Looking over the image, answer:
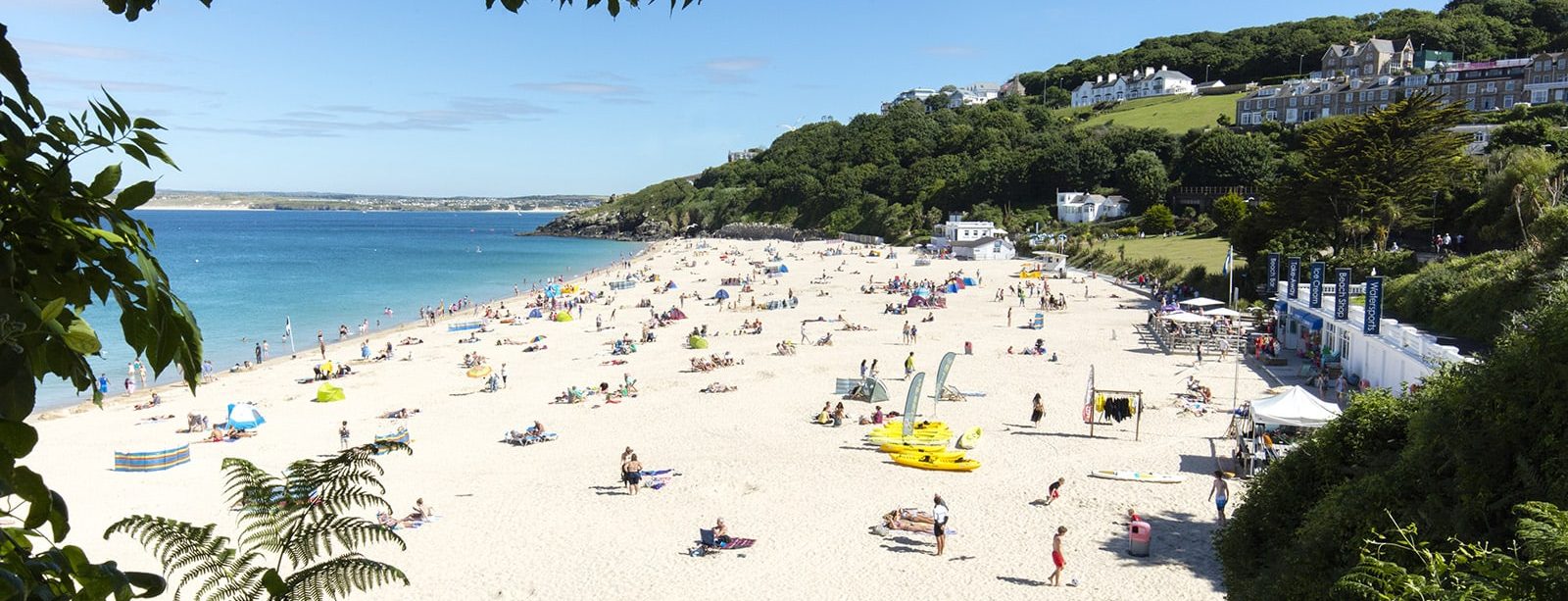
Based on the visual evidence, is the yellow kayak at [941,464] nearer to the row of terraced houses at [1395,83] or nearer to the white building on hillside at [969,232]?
the white building on hillside at [969,232]

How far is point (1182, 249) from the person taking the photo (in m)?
54.2

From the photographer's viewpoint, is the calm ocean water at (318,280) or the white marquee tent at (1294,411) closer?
the white marquee tent at (1294,411)

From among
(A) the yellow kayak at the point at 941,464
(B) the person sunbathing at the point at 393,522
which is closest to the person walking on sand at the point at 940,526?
(A) the yellow kayak at the point at 941,464

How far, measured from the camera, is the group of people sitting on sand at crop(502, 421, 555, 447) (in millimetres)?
20031

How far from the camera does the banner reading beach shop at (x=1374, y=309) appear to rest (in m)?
20.9

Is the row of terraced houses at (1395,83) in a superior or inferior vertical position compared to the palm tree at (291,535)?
superior

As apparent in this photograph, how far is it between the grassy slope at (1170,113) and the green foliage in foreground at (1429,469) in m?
90.9

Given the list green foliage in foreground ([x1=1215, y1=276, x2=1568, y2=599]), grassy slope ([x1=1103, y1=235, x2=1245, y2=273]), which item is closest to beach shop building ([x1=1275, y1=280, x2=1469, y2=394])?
green foliage in foreground ([x1=1215, y1=276, x2=1568, y2=599])

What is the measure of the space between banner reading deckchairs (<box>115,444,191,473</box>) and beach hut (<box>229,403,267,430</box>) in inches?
107

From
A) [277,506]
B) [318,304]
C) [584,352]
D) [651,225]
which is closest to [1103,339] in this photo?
[584,352]

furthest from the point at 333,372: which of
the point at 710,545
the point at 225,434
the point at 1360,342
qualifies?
the point at 1360,342

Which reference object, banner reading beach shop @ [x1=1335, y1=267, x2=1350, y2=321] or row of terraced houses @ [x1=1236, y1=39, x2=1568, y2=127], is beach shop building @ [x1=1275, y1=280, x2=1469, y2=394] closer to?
banner reading beach shop @ [x1=1335, y1=267, x2=1350, y2=321]

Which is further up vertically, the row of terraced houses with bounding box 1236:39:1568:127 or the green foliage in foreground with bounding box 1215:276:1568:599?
the row of terraced houses with bounding box 1236:39:1568:127

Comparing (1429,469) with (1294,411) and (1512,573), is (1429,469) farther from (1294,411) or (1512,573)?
(1294,411)
